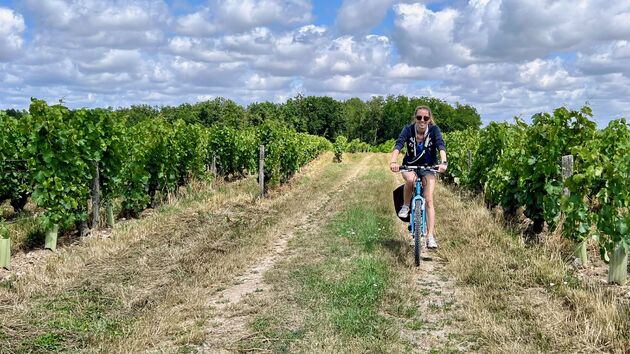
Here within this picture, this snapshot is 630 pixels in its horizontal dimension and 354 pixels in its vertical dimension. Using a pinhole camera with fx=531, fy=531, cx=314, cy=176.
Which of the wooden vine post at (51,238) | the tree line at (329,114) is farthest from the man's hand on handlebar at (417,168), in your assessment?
the tree line at (329,114)

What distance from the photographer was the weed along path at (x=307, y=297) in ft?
13.0

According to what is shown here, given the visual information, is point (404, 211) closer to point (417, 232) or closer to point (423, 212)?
point (423, 212)

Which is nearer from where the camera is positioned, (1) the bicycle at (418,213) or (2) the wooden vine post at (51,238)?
(1) the bicycle at (418,213)

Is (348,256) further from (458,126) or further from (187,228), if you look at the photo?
(458,126)

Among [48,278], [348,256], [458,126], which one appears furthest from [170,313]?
[458,126]

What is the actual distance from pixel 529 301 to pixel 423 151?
8.08ft

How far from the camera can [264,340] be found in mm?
4066

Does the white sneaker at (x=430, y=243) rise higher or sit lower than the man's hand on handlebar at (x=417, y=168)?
lower

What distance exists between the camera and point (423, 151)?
Answer: 6652 mm

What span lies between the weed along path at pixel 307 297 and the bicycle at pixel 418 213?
9.7 inches

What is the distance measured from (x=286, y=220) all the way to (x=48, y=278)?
16.2 feet

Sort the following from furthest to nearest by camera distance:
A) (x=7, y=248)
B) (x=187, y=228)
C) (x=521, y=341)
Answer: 1. (x=187, y=228)
2. (x=7, y=248)
3. (x=521, y=341)

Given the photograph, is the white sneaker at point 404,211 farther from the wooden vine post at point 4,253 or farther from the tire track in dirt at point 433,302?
the wooden vine post at point 4,253

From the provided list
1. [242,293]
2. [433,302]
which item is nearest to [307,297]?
[242,293]
